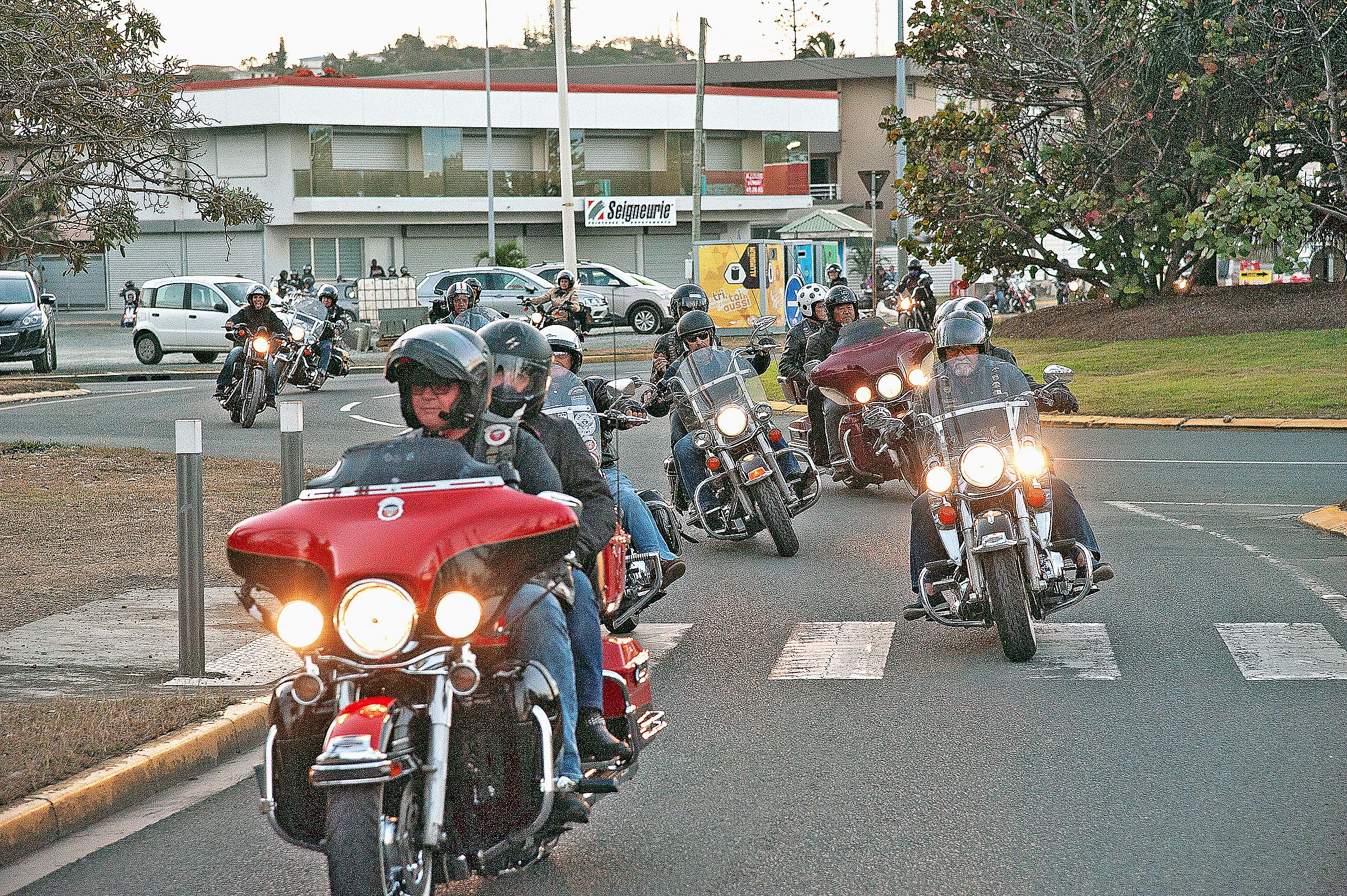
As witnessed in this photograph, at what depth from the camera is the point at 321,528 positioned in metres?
4.09

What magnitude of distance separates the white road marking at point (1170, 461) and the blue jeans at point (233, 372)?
1053 cm

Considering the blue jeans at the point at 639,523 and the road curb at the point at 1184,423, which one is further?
the road curb at the point at 1184,423

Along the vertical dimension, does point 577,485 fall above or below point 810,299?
below

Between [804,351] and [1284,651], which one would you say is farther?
[804,351]

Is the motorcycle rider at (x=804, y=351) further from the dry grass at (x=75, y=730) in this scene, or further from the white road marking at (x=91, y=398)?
the white road marking at (x=91, y=398)

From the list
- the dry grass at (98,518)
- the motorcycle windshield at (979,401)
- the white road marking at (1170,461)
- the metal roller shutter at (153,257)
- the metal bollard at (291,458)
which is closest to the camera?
the motorcycle windshield at (979,401)

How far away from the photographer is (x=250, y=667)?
7.84 metres

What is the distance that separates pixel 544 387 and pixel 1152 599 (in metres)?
5.05

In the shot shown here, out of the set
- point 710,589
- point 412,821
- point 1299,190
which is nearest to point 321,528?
point 412,821

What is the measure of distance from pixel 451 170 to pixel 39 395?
35.5 m

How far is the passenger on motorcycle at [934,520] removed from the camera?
8219 millimetres

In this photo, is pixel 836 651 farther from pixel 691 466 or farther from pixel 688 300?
pixel 688 300

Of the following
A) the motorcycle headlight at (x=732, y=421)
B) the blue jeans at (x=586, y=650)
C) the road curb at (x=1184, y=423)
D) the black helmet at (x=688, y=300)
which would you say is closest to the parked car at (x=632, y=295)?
the road curb at (x=1184, y=423)

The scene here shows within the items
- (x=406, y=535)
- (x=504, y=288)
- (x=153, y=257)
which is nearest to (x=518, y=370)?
(x=406, y=535)
